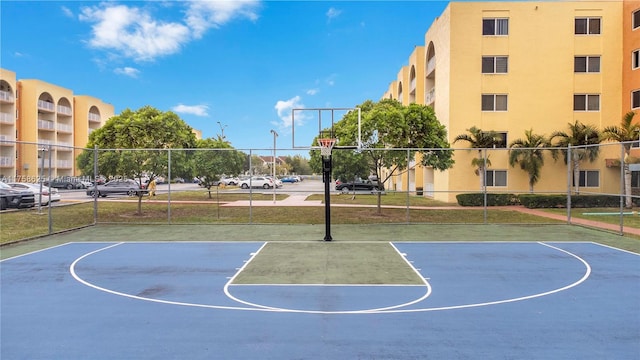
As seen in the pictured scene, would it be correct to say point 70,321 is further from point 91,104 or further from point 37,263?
point 91,104

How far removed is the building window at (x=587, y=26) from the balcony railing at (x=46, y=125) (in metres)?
54.0

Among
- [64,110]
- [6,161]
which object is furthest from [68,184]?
[64,110]

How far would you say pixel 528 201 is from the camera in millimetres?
23156

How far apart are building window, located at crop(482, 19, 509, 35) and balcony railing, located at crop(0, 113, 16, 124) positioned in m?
46.5

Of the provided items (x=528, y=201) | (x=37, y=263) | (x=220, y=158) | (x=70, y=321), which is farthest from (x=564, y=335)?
(x=528, y=201)

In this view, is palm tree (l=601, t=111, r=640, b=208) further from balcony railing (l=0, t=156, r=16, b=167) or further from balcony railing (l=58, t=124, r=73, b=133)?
balcony railing (l=58, t=124, r=73, b=133)

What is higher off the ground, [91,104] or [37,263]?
[91,104]

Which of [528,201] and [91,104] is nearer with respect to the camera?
[528,201]

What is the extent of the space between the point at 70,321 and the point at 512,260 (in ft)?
29.5

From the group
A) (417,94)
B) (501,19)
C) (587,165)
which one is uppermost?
(501,19)

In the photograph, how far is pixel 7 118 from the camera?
42.2 meters

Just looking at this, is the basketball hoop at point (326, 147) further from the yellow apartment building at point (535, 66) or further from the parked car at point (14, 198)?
the yellow apartment building at point (535, 66)

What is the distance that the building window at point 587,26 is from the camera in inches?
1021

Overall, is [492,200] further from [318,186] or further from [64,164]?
[64,164]
